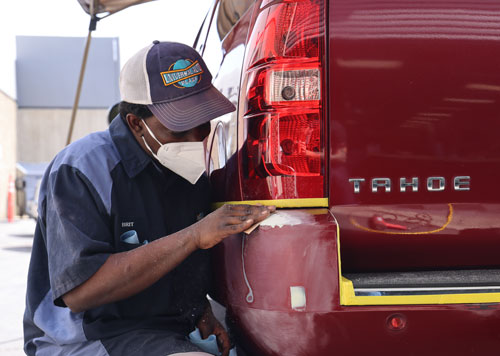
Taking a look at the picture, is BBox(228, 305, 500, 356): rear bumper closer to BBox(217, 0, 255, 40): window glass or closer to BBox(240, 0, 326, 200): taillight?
BBox(240, 0, 326, 200): taillight

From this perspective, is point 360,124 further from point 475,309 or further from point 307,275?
point 475,309

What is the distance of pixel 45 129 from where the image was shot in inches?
1452

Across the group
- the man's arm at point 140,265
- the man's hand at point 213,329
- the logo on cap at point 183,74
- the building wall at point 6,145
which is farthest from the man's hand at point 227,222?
the building wall at point 6,145

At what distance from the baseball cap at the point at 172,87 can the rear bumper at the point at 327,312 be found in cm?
49

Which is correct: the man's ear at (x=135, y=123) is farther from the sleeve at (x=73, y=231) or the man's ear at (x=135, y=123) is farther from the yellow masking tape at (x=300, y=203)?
the yellow masking tape at (x=300, y=203)

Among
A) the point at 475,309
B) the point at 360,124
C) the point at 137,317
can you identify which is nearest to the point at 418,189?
the point at 360,124

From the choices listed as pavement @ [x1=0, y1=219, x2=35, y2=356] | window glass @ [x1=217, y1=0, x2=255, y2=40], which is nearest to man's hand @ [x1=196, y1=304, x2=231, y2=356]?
window glass @ [x1=217, y1=0, x2=255, y2=40]

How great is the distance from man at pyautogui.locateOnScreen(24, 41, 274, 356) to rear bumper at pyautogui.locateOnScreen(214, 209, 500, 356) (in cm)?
12

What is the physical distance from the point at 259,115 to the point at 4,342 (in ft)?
10.2

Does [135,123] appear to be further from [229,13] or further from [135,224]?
[229,13]

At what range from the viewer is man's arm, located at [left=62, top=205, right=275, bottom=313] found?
1.64m

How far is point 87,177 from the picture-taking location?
1736 mm

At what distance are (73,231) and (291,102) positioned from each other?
73 centimetres

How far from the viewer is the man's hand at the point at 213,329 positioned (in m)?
2.12
